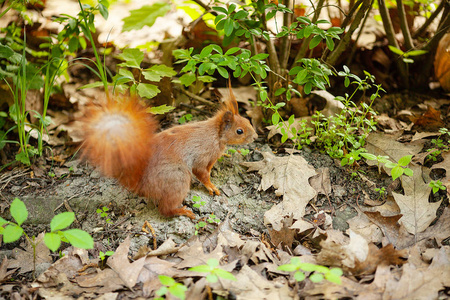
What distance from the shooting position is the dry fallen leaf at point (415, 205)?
7.37 ft

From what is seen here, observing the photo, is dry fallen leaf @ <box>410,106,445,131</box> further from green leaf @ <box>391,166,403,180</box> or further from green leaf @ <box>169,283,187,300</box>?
green leaf @ <box>169,283,187,300</box>

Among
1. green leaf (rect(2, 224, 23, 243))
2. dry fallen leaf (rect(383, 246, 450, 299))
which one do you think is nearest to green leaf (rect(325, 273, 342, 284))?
dry fallen leaf (rect(383, 246, 450, 299))

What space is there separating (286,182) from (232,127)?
1.91 ft

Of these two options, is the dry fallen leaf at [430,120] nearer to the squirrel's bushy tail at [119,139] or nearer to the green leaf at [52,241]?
the squirrel's bushy tail at [119,139]

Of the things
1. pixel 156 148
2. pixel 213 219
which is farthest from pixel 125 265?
pixel 156 148

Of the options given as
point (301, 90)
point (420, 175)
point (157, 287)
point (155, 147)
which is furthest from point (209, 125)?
point (420, 175)

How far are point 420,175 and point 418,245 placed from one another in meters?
0.64

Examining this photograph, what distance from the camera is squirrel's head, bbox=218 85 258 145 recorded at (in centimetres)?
280

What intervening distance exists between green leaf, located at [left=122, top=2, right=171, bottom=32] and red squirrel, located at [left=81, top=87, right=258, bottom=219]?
111cm

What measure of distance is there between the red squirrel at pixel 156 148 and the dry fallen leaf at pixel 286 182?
27 centimetres

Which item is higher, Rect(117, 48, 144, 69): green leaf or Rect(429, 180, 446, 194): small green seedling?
Rect(117, 48, 144, 69): green leaf

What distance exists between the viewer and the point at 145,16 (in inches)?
134

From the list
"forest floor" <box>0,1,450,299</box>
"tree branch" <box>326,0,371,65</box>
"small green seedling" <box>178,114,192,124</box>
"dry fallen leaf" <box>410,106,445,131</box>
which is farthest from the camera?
"small green seedling" <box>178,114,192,124</box>

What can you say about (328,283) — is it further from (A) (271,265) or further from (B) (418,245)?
(B) (418,245)
